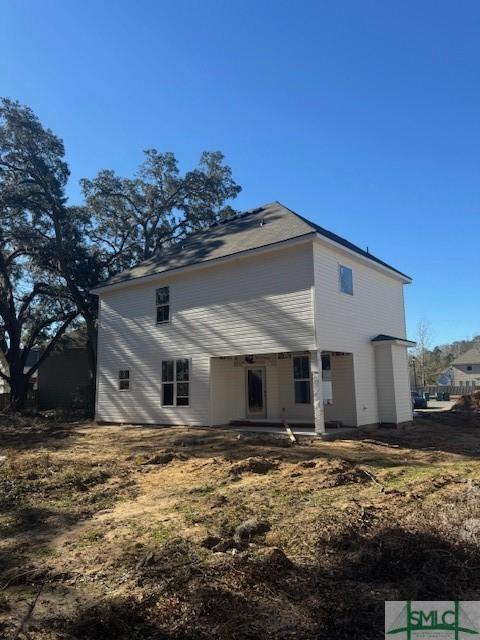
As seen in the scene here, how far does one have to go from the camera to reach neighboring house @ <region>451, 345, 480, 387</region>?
7262cm

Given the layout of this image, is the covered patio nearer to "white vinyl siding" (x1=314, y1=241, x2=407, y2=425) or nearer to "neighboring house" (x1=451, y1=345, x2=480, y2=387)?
"white vinyl siding" (x1=314, y1=241, x2=407, y2=425)

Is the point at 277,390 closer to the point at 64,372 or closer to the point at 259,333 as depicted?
the point at 259,333

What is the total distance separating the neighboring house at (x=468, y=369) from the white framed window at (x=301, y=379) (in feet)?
203

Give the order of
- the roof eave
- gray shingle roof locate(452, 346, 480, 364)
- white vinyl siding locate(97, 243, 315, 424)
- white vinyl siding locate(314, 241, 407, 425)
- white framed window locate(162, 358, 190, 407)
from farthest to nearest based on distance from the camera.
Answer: gray shingle roof locate(452, 346, 480, 364), white framed window locate(162, 358, 190, 407), white vinyl siding locate(97, 243, 315, 424), white vinyl siding locate(314, 241, 407, 425), the roof eave

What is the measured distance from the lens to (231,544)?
17.7 feet

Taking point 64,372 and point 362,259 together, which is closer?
point 362,259

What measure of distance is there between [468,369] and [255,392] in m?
65.2

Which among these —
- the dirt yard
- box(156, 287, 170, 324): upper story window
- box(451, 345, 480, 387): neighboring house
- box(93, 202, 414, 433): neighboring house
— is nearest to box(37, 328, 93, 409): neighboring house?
box(93, 202, 414, 433): neighboring house

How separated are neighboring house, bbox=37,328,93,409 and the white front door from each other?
1789cm

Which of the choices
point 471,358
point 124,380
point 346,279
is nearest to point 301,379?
point 346,279

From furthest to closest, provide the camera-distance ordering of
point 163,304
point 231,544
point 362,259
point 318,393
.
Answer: point 163,304 < point 362,259 < point 318,393 < point 231,544

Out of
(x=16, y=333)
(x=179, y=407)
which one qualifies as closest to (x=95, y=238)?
(x=16, y=333)

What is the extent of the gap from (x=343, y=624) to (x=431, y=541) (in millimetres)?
1828

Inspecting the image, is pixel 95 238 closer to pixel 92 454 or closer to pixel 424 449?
pixel 92 454
